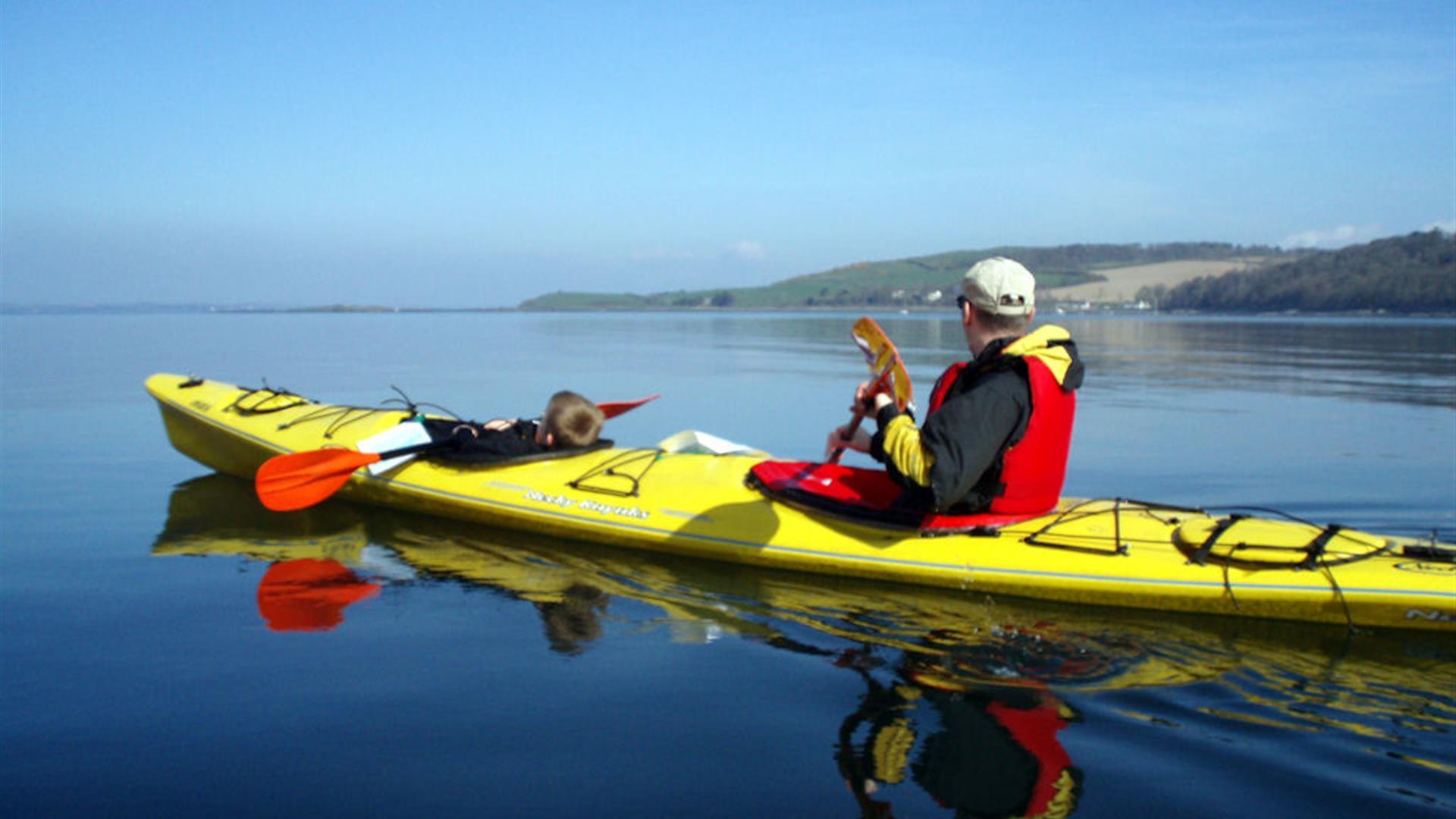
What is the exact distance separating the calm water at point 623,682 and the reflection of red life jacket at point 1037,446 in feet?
1.82

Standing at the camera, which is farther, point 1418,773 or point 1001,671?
point 1001,671

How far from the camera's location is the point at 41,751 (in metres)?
3.79

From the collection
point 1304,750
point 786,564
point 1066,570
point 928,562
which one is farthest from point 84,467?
point 1304,750

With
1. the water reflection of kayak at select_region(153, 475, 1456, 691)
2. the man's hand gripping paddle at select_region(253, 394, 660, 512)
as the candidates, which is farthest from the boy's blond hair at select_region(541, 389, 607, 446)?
the man's hand gripping paddle at select_region(253, 394, 660, 512)

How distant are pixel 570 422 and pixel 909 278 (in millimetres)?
115117

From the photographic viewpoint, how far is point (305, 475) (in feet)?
23.8

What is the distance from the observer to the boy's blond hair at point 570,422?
7.31m

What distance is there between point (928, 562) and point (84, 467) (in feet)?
25.2

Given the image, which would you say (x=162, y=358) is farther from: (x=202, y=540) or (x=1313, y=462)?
(x=1313, y=462)

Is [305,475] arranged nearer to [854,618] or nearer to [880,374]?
[854,618]

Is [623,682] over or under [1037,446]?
under

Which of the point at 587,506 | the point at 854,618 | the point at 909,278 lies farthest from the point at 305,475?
the point at 909,278

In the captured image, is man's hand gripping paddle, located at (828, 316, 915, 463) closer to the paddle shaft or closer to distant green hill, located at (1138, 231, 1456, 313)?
the paddle shaft

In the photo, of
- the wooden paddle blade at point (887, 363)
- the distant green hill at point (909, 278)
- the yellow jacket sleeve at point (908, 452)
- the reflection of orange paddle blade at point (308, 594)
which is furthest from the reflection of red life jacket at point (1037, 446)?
the distant green hill at point (909, 278)
